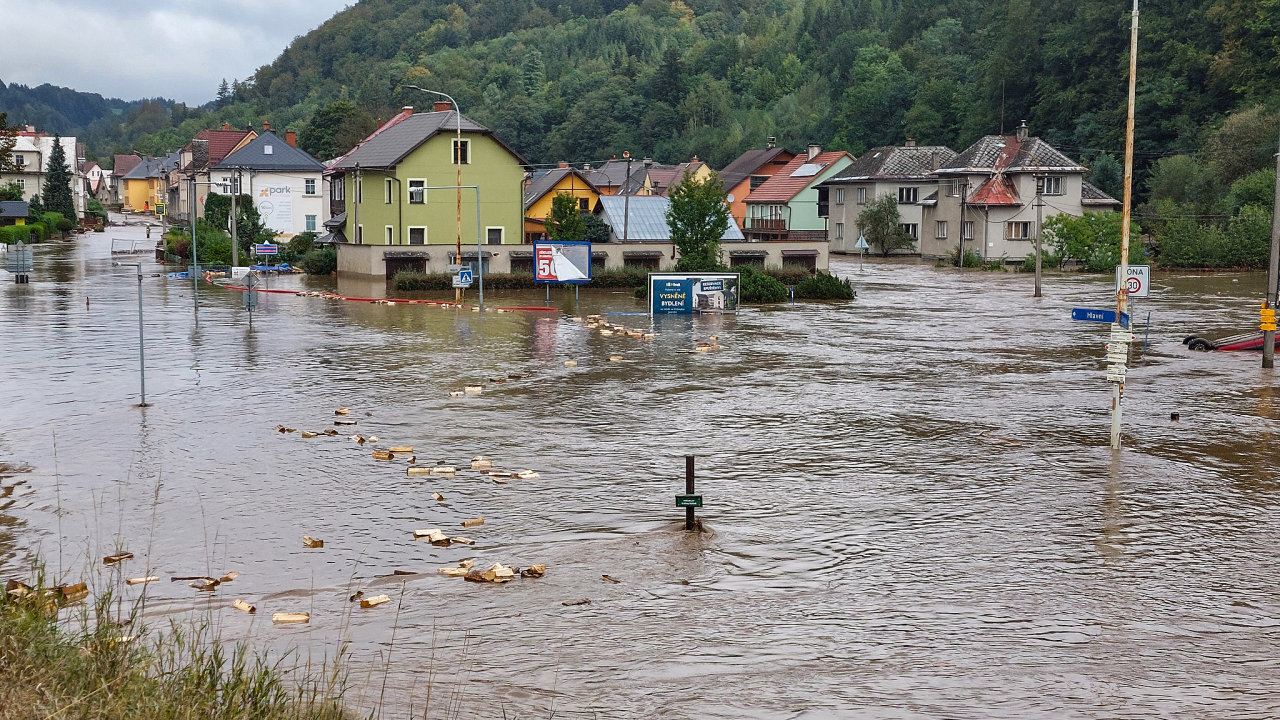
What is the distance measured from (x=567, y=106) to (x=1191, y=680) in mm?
169965

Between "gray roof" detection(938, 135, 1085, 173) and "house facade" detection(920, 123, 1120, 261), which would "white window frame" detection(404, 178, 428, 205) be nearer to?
"house facade" detection(920, 123, 1120, 261)

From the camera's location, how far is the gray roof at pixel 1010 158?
78475 millimetres

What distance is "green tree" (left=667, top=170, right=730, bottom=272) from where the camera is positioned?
50094mm

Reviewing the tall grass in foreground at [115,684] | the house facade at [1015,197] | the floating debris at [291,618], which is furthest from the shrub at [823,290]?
the tall grass in foreground at [115,684]

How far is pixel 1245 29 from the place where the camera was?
9150 centimetres

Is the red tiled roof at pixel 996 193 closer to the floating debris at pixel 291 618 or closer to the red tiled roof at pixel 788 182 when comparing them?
the red tiled roof at pixel 788 182

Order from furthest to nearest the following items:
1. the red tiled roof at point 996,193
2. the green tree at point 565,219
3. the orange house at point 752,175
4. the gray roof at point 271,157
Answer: the orange house at point 752,175, the gray roof at point 271,157, the red tiled roof at point 996,193, the green tree at point 565,219

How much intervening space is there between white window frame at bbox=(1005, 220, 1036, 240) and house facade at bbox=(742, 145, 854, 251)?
22.1 metres

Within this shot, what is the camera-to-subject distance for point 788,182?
104 metres

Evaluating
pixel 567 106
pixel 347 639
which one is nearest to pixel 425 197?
pixel 347 639

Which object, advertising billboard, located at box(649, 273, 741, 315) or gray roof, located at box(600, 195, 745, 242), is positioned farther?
gray roof, located at box(600, 195, 745, 242)

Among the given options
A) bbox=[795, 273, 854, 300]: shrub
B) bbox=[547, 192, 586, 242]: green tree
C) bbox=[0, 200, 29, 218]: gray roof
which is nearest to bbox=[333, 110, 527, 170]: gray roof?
bbox=[547, 192, 586, 242]: green tree

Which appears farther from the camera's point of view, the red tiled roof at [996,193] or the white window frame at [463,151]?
the red tiled roof at [996,193]

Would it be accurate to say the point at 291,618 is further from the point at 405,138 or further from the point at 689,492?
the point at 405,138
